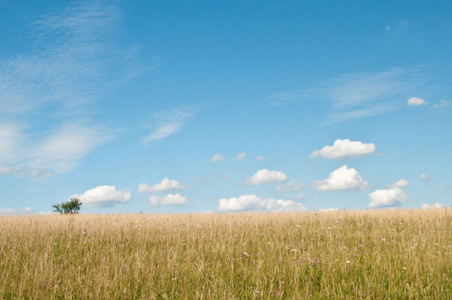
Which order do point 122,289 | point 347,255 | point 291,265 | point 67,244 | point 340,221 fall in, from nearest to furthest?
point 122,289, point 291,265, point 347,255, point 67,244, point 340,221

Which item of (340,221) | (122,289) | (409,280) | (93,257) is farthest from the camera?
(340,221)

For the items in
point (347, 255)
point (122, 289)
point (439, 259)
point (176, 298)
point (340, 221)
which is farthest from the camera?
point (340, 221)

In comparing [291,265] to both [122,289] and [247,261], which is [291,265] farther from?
[122,289]

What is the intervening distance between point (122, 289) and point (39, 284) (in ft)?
4.12

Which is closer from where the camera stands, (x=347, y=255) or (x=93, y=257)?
(x=347, y=255)

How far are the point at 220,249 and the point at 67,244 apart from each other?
13.0ft

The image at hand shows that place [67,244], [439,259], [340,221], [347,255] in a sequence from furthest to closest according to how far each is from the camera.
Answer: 1. [340,221]
2. [67,244]
3. [347,255]
4. [439,259]

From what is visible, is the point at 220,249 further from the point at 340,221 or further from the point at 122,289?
the point at 340,221

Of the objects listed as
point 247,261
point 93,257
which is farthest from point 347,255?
point 93,257

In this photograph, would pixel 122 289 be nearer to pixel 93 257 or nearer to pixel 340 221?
pixel 93 257

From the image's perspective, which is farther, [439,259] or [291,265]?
[439,259]

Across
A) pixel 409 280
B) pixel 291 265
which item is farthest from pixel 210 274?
pixel 409 280

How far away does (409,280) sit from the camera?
5.42 meters

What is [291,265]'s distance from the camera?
5.84 metres
